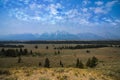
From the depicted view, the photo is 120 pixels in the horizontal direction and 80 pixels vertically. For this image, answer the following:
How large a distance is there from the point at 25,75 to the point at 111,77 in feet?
30.1

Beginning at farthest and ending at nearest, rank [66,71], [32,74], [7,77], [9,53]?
[9,53]
[66,71]
[32,74]
[7,77]

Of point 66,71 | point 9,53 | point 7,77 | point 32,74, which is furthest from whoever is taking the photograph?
point 9,53

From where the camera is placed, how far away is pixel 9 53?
10200cm

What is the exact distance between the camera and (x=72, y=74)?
56.6 ft

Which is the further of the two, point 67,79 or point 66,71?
point 66,71

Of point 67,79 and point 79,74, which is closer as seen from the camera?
point 67,79

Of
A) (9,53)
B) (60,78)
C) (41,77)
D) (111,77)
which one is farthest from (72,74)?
(9,53)

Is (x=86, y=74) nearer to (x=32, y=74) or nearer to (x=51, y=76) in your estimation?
(x=51, y=76)

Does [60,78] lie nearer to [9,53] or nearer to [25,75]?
[25,75]

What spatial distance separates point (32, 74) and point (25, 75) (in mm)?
736

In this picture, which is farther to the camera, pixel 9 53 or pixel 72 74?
pixel 9 53

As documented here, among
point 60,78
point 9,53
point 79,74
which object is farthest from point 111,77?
point 9,53

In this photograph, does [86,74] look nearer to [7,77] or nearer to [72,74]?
[72,74]

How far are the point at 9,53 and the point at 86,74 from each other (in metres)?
90.6
